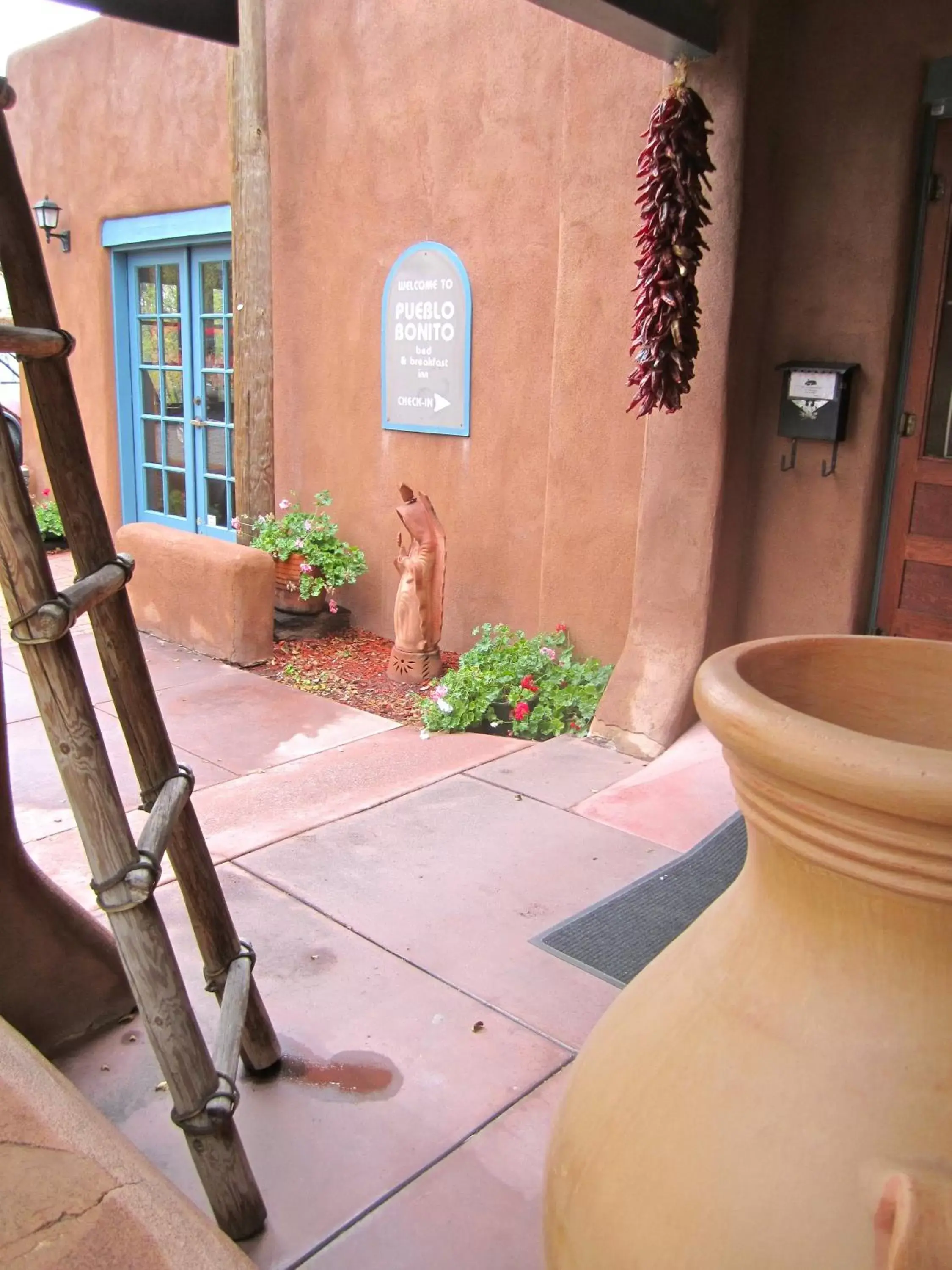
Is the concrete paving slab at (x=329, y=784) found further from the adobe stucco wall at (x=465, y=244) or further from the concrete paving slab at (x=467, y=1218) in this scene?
the concrete paving slab at (x=467, y=1218)

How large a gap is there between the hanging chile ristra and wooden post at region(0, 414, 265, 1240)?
2913 mm

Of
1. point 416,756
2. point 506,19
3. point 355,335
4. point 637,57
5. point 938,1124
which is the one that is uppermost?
point 506,19

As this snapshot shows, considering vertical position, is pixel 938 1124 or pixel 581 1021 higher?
pixel 938 1124

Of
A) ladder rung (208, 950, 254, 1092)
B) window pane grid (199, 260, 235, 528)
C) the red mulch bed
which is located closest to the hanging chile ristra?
the red mulch bed

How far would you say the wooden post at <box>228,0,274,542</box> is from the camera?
21.6 feet

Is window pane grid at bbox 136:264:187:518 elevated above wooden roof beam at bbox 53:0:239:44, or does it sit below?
below

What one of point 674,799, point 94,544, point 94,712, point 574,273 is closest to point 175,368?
point 574,273

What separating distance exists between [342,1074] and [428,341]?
15.4 ft

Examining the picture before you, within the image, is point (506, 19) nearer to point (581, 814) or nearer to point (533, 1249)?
point (581, 814)

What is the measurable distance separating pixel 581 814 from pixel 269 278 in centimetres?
463

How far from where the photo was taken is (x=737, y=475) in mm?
4406

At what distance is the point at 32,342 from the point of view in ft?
5.56

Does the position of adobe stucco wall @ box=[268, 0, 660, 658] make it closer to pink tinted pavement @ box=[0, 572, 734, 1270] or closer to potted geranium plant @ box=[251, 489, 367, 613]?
potted geranium plant @ box=[251, 489, 367, 613]

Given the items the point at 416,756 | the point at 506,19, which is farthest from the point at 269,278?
the point at 416,756
